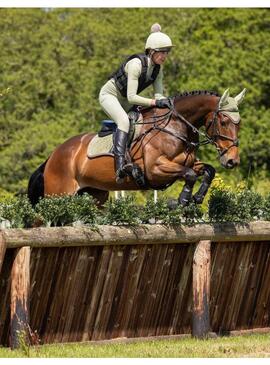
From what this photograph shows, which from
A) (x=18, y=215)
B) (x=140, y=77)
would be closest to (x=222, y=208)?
(x=140, y=77)

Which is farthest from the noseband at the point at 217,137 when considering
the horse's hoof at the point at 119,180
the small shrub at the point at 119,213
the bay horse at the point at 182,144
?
the small shrub at the point at 119,213

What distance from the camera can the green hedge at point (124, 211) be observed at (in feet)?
42.6

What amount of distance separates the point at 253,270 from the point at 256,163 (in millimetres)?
30923

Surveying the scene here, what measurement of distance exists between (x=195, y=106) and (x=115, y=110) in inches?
38.7

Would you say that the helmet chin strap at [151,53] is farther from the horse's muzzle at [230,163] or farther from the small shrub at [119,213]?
the small shrub at [119,213]

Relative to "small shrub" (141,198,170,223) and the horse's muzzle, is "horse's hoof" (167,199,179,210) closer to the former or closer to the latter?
"small shrub" (141,198,170,223)

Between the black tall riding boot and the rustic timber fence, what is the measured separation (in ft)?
3.30

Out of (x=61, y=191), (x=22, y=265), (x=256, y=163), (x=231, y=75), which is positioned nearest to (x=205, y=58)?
(x=231, y=75)

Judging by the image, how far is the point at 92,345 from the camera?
1354cm

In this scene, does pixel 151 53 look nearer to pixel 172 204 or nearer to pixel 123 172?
pixel 123 172

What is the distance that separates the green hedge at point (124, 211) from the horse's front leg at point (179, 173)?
0.15 meters

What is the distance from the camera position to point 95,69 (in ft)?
163

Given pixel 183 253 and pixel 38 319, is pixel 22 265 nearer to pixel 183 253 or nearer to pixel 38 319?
pixel 38 319

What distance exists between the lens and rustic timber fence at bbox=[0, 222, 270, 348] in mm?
12898
